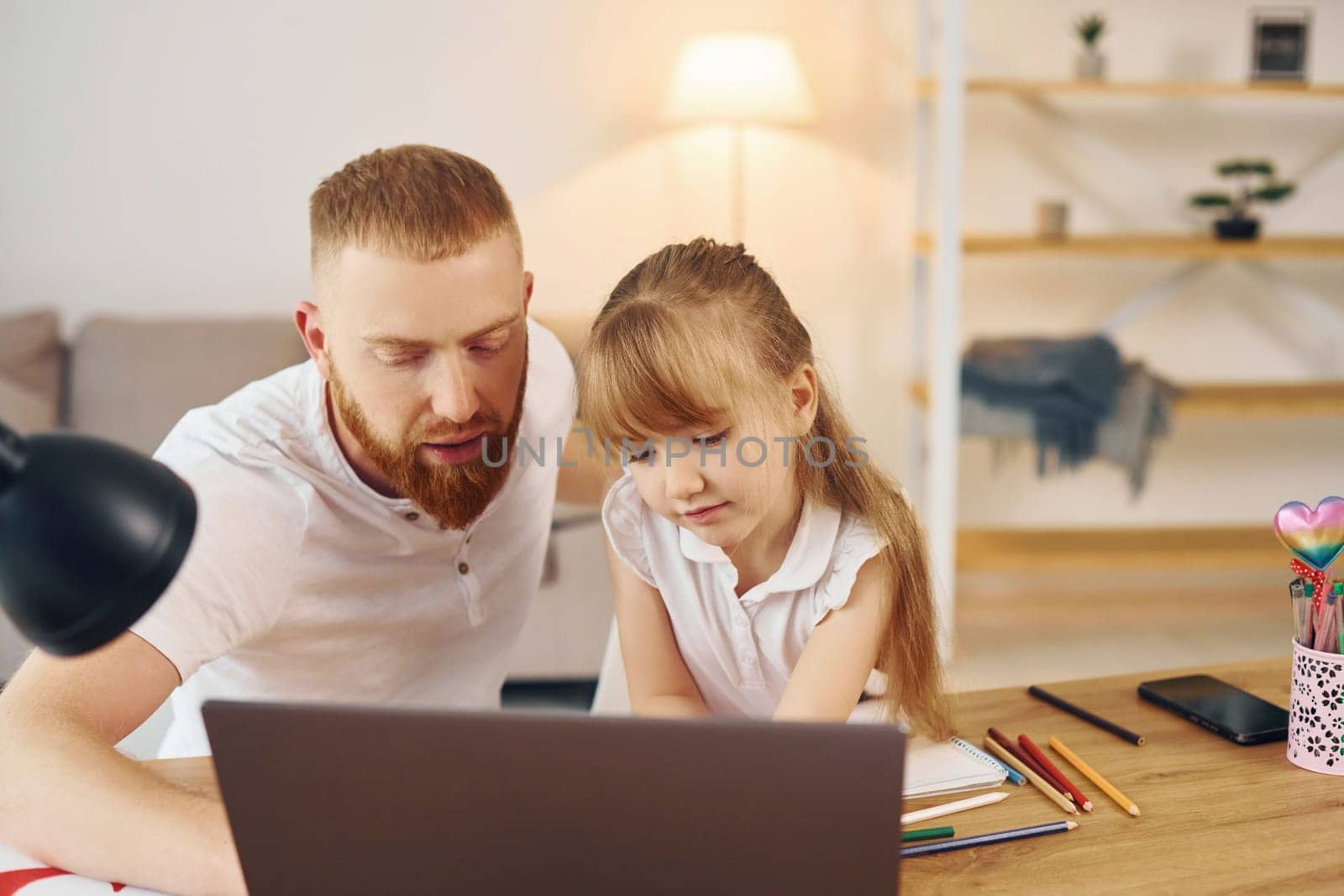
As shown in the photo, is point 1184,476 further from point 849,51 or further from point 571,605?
point 571,605

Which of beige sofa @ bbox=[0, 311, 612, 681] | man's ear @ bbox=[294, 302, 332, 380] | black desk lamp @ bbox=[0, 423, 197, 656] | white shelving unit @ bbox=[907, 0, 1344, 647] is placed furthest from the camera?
white shelving unit @ bbox=[907, 0, 1344, 647]

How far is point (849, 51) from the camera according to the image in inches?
132

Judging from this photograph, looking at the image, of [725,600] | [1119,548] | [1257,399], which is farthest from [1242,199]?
[725,600]

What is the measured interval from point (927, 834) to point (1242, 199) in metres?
2.83

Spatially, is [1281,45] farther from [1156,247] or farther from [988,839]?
[988,839]

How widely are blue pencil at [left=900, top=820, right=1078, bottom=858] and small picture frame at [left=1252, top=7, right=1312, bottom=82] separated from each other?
2964mm

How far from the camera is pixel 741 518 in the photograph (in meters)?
1.02

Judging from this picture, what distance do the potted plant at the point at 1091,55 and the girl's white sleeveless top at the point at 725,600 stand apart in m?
2.45

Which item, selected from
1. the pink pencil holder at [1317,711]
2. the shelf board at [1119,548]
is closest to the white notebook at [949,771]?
the pink pencil holder at [1317,711]

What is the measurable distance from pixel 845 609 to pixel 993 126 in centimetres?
264

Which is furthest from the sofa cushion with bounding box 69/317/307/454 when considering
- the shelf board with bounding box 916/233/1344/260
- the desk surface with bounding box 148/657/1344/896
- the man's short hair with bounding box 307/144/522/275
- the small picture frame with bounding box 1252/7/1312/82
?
the small picture frame with bounding box 1252/7/1312/82

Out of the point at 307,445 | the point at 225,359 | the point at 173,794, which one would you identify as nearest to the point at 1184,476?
the point at 225,359

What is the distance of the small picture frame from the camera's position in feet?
10.4

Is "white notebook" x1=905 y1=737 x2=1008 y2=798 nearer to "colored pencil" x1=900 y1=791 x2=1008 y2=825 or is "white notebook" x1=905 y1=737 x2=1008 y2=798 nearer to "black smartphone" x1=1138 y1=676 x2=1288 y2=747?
"colored pencil" x1=900 y1=791 x2=1008 y2=825
